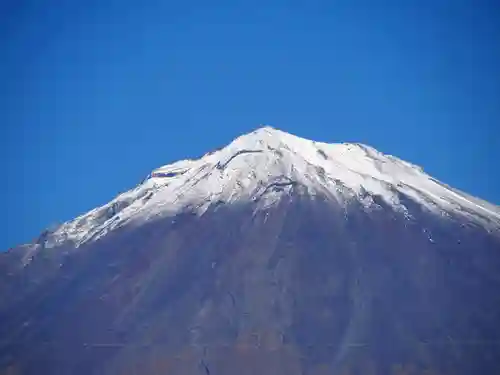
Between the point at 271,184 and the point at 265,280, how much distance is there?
26.7ft

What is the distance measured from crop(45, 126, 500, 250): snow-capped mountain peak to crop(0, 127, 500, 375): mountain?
151 millimetres

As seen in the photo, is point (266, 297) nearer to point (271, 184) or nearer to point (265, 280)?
point (265, 280)

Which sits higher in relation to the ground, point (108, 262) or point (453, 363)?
point (108, 262)

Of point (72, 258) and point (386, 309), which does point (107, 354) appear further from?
point (386, 309)

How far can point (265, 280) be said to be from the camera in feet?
158

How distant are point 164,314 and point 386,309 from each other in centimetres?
1205

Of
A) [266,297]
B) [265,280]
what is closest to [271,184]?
[265,280]

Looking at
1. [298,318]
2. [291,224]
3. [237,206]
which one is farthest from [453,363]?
[237,206]

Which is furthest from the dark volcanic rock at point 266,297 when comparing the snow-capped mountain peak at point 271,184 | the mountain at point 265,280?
the snow-capped mountain peak at point 271,184

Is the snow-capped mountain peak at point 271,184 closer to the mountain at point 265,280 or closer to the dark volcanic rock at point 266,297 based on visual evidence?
the mountain at point 265,280

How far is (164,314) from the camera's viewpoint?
153ft

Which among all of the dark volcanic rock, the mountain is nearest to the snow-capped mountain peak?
the mountain

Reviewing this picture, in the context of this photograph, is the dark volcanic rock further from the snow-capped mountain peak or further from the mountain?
the snow-capped mountain peak

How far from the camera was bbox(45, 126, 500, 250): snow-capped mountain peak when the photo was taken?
53750 millimetres
